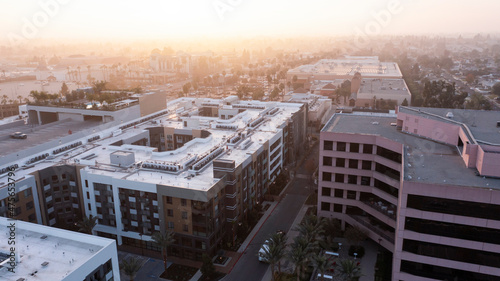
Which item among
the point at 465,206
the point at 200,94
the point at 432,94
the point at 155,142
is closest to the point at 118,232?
the point at 155,142

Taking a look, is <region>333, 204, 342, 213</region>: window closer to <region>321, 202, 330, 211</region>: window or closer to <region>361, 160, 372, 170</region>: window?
<region>321, 202, 330, 211</region>: window

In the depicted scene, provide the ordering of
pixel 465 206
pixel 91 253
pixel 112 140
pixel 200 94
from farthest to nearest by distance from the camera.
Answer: pixel 200 94 < pixel 112 140 < pixel 465 206 < pixel 91 253

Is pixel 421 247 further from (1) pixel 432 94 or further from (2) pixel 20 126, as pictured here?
(1) pixel 432 94

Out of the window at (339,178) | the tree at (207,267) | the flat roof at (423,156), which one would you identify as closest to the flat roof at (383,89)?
the flat roof at (423,156)

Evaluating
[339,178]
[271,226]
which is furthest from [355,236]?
[271,226]

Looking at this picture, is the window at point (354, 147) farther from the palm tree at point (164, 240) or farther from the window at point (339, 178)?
the palm tree at point (164, 240)
